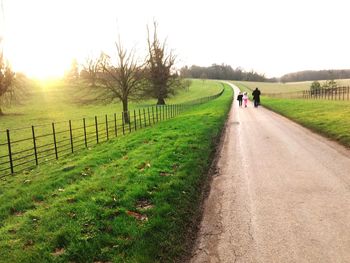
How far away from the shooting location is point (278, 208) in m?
6.30

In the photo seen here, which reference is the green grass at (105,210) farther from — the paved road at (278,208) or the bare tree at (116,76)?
the bare tree at (116,76)

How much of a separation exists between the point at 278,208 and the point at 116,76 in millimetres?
25190

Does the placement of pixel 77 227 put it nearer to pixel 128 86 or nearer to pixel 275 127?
pixel 275 127

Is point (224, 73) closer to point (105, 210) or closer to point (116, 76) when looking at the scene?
point (116, 76)

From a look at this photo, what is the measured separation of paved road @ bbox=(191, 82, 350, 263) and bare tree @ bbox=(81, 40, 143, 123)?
19321mm

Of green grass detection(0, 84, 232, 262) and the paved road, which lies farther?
green grass detection(0, 84, 232, 262)

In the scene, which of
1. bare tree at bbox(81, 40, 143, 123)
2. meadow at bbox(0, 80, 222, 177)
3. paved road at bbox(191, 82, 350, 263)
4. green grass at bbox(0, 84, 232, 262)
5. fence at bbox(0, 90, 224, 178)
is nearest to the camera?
paved road at bbox(191, 82, 350, 263)

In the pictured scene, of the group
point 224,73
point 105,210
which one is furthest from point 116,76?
point 224,73

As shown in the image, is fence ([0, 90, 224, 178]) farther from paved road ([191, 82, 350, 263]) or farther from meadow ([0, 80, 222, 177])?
paved road ([191, 82, 350, 263])

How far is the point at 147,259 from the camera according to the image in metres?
4.56

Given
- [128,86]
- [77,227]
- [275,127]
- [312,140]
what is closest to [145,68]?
[128,86]

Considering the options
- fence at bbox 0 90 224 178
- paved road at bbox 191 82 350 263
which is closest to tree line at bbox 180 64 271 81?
fence at bbox 0 90 224 178

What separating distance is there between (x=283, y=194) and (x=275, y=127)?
11.5 metres

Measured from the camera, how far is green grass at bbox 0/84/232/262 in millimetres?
4867
